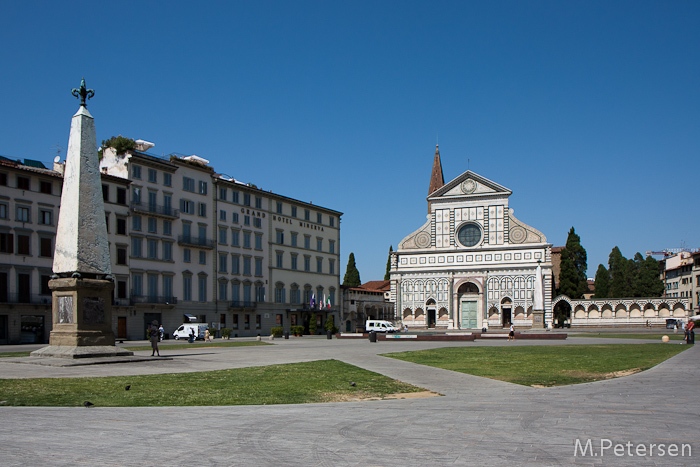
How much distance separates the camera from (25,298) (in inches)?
1753

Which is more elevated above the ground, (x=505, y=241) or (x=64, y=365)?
(x=505, y=241)

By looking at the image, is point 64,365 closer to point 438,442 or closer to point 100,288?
point 100,288

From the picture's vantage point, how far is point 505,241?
85.4 meters

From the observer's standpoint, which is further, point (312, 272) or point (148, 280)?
point (312, 272)

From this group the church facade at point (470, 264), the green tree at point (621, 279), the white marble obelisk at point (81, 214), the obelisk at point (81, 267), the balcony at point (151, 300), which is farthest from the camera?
the green tree at point (621, 279)

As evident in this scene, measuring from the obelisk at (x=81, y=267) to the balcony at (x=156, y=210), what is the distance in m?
31.3

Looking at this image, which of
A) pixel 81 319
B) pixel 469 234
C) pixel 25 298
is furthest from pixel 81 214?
pixel 469 234

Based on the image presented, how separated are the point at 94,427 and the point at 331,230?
6892cm

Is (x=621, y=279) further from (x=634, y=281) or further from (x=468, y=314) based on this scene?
(x=468, y=314)

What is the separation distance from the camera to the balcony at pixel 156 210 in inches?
2097

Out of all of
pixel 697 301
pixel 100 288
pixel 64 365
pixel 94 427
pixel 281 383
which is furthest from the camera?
pixel 697 301

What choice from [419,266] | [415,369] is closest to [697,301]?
[419,266]

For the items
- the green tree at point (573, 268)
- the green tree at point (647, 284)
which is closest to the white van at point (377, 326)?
the green tree at point (573, 268)

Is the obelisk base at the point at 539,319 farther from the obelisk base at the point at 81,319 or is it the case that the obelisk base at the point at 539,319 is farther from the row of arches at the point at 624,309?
the obelisk base at the point at 81,319
